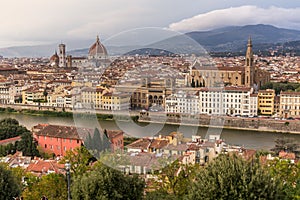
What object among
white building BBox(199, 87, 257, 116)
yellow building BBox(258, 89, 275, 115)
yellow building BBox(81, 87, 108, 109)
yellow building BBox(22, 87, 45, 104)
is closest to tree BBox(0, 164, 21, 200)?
yellow building BBox(81, 87, 108, 109)

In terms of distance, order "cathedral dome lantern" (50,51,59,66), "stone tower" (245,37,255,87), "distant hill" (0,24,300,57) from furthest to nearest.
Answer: "cathedral dome lantern" (50,51,59,66)
"stone tower" (245,37,255,87)
"distant hill" (0,24,300,57)

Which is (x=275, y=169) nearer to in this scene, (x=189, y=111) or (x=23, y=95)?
(x=189, y=111)

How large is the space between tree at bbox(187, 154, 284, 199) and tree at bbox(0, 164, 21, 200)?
47.6 inches

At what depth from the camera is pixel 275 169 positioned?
9.39ft

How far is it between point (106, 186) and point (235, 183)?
76cm

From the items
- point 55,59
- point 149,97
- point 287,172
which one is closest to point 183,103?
point 149,97

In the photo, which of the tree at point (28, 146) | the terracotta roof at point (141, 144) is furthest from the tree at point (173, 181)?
the tree at point (28, 146)

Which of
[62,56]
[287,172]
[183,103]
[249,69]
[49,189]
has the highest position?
[62,56]

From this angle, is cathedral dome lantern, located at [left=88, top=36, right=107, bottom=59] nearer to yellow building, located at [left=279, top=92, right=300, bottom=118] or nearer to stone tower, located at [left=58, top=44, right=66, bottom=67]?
yellow building, located at [left=279, top=92, right=300, bottom=118]

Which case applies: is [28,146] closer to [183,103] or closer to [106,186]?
[106,186]

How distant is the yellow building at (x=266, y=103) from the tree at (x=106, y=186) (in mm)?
6590

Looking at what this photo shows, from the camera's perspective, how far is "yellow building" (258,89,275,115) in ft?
28.5

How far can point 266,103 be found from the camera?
8.72 m

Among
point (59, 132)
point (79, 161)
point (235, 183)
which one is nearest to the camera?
point (235, 183)
